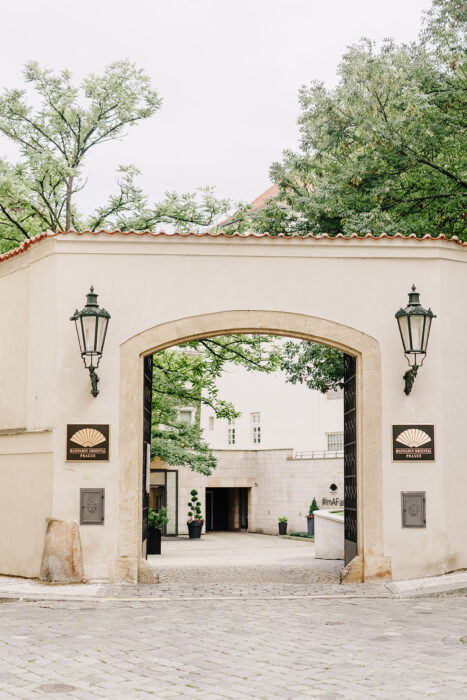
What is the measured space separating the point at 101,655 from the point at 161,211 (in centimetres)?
1619

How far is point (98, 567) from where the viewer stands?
1055 cm

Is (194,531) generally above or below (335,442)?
below

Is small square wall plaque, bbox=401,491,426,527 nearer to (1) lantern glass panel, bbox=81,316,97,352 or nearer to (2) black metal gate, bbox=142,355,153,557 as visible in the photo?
(2) black metal gate, bbox=142,355,153,557

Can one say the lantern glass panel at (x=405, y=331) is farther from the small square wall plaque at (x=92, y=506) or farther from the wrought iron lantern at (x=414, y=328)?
the small square wall plaque at (x=92, y=506)

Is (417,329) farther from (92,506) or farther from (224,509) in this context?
(224,509)

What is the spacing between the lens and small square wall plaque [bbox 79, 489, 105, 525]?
1061 centimetres

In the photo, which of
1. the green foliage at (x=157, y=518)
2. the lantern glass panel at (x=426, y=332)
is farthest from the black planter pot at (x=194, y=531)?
the lantern glass panel at (x=426, y=332)

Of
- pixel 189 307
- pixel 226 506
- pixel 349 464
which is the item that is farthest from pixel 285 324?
pixel 226 506

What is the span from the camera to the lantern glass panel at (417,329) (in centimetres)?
1058

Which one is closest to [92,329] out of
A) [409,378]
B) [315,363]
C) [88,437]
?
[88,437]

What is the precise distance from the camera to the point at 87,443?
10.7m

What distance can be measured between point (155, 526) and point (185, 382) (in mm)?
4431

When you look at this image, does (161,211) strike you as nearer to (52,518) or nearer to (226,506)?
(52,518)

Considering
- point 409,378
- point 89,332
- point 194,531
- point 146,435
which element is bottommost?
point 194,531
